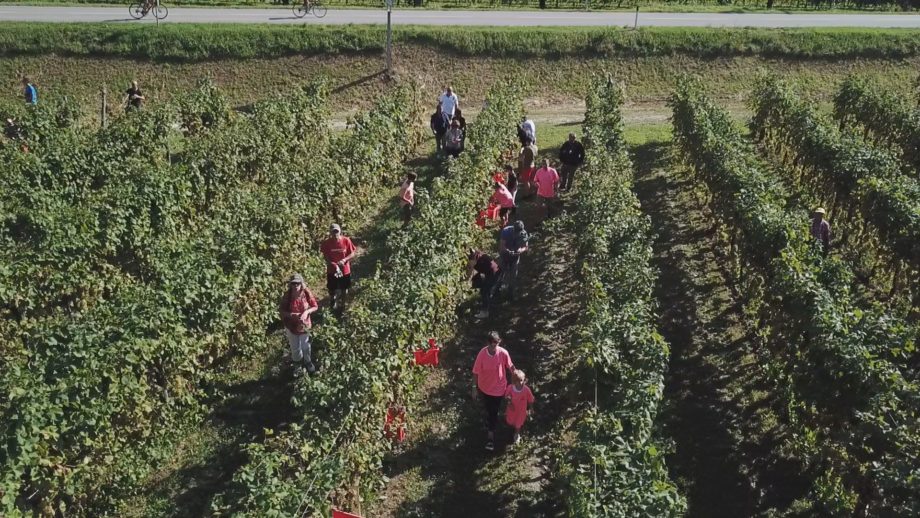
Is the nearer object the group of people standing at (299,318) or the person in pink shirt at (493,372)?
the person in pink shirt at (493,372)

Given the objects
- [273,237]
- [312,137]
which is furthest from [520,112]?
[273,237]

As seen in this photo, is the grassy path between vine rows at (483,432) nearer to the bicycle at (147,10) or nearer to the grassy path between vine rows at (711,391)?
the grassy path between vine rows at (711,391)

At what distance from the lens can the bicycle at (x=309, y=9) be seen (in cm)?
3014

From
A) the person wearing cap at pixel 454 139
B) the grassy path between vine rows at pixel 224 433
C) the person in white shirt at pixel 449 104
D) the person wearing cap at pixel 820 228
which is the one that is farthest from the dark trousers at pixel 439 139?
the person wearing cap at pixel 820 228

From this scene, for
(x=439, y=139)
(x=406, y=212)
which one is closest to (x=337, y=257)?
(x=406, y=212)

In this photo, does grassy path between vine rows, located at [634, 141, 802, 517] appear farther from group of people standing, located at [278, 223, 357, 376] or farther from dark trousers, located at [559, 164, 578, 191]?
group of people standing, located at [278, 223, 357, 376]

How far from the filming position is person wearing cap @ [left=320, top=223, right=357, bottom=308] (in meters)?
12.6

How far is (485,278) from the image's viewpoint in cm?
1315

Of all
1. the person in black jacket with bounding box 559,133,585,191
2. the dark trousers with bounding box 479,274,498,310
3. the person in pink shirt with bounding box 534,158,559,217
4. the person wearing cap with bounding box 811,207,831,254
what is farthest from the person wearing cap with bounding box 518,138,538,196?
the person wearing cap with bounding box 811,207,831,254

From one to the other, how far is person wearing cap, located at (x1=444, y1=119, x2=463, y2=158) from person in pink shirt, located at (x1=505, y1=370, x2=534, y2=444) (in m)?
9.47

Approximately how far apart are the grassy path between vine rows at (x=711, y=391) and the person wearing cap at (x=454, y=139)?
16.2 ft

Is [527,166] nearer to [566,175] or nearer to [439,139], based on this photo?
[566,175]

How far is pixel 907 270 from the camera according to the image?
1299 cm

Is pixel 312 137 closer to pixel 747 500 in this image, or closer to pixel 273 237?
pixel 273 237
